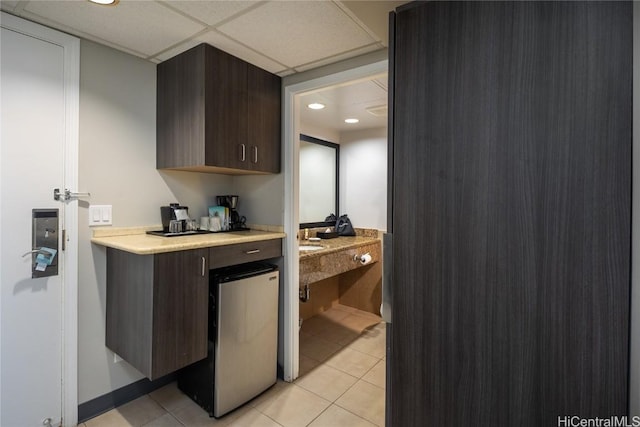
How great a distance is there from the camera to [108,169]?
6.28 ft

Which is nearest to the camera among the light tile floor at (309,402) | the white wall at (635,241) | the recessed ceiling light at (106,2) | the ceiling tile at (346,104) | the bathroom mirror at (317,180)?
the white wall at (635,241)

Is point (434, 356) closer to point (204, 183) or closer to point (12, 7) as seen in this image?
point (204, 183)

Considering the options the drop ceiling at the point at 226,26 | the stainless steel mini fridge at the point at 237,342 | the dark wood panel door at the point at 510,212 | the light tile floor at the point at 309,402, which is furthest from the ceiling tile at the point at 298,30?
the light tile floor at the point at 309,402

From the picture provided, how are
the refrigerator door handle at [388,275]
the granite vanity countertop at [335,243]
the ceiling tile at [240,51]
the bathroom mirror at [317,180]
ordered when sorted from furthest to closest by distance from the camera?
1. the bathroom mirror at [317,180]
2. the granite vanity countertop at [335,243]
3. the ceiling tile at [240,51]
4. the refrigerator door handle at [388,275]

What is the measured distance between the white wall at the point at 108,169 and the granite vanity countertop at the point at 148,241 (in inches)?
2.1

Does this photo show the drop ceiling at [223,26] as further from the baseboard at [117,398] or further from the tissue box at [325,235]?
the baseboard at [117,398]

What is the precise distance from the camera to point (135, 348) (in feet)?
5.52

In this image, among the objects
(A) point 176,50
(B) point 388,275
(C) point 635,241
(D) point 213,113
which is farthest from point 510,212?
(A) point 176,50

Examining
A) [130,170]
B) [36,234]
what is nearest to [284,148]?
[130,170]

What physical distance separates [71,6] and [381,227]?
3094 millimetres

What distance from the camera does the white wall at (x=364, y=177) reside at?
3637mm

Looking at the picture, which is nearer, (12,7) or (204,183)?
(12,7)

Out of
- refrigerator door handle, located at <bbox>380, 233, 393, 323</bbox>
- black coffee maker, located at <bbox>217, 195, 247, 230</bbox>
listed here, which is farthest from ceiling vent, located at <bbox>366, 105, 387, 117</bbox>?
refrigerator door handle, located at <bbox>380, 233, 393, 323</bbox>

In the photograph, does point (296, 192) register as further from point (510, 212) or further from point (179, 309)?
point (510, 212)
